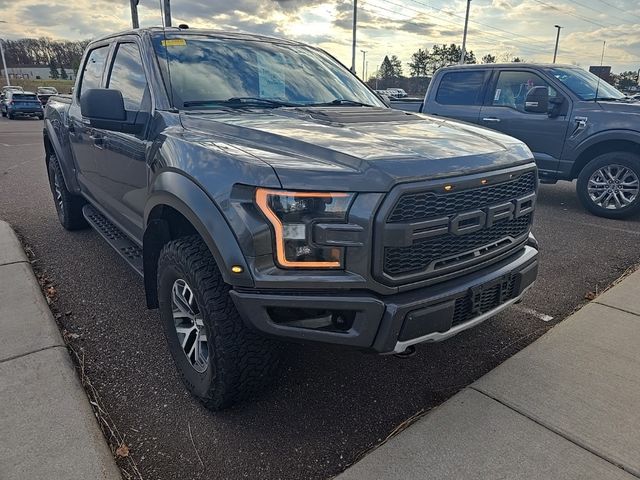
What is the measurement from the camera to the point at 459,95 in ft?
25.4

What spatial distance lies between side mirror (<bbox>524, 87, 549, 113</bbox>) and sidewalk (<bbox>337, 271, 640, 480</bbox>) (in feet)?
14.0

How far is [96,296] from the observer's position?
3910 mm

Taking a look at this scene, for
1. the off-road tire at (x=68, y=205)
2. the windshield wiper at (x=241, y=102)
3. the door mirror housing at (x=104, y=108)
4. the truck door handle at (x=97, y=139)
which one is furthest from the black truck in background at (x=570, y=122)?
the off-road tire at (x=68, y=205)

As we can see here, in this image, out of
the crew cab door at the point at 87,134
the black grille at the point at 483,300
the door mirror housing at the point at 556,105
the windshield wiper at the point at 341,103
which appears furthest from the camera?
the door mirror housing at the point at 556,105

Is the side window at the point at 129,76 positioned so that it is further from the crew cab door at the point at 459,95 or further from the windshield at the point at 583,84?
the windshield at the point at 583,84

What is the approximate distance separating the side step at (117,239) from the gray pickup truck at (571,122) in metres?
5.49

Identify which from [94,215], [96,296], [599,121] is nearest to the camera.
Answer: [96,296]

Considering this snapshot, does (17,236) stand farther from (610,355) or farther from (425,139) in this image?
(610,355)

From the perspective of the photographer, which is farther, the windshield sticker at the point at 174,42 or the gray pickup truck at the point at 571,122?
the gray pickup truck at the point at 571,122

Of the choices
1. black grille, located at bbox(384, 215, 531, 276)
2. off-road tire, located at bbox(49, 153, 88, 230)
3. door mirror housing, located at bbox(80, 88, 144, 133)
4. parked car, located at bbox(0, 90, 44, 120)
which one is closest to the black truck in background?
black grille, located at bbox(384, 215, 531, 276)

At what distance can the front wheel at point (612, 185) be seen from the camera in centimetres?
624

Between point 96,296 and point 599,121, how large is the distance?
631cm

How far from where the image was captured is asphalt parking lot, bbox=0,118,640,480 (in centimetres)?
225

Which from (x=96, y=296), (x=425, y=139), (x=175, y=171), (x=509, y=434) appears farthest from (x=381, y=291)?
(x=96, y=296)
